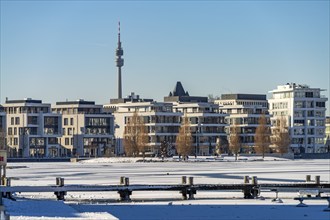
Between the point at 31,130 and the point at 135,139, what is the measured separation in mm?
24323

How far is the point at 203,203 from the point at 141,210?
4.86 metres

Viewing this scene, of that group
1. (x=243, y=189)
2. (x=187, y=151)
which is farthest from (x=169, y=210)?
(x=187, y=151)

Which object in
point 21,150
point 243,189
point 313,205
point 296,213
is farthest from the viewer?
point 21,150

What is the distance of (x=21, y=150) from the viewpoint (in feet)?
627

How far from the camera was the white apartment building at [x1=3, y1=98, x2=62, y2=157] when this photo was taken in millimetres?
192250

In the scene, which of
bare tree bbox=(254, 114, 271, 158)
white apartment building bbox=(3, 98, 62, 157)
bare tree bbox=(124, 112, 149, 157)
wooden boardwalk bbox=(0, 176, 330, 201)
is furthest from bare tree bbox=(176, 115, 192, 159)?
wooden boardwalk bbox=(0, 176, 330, 201)

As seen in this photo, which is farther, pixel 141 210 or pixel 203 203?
pixel 203 203

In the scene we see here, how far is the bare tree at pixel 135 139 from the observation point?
7052 inches

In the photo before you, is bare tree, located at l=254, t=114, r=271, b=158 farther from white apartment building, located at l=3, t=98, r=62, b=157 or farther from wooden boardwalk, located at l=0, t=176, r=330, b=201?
wooden boardwalk, located at l=0, t=176, r=330, b=201

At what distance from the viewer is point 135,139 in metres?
182

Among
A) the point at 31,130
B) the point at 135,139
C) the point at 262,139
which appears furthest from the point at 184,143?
the point at 31,130

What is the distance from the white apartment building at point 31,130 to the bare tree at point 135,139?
17.6m

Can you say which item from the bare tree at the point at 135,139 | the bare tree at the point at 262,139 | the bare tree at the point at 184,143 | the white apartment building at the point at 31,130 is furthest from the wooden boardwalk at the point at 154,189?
the white apartment building at the point at 31,130

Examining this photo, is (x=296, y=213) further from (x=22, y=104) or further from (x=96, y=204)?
(x=22, y=104)
